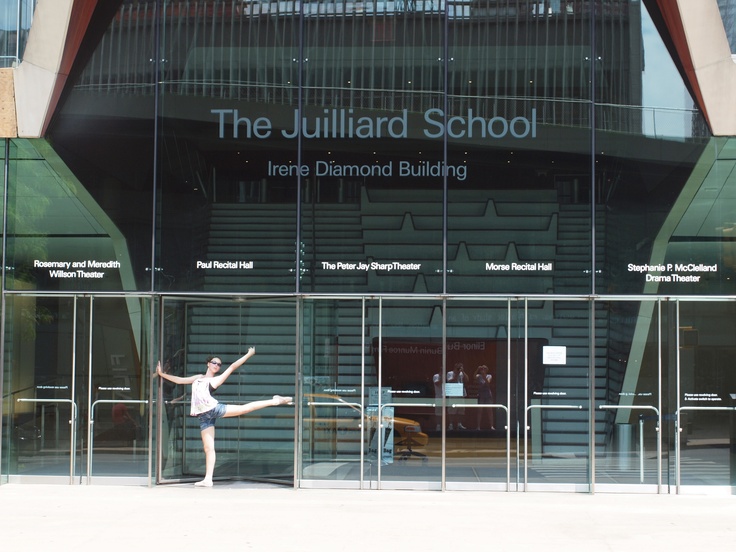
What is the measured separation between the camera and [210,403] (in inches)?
524

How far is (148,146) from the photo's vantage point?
43.7 ft

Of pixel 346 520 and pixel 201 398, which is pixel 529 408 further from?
pixel 201 398

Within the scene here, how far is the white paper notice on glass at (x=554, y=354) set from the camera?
13117 millimetres

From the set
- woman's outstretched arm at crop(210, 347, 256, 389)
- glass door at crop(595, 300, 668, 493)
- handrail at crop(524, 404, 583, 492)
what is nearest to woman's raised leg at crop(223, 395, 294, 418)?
woman's outstretched arm at crop(210, 347, 256, 389)

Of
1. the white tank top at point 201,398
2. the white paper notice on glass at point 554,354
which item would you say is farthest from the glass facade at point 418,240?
the white tank top at point 201,398

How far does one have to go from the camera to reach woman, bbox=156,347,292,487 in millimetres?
13258

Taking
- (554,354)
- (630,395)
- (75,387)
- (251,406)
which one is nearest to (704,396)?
(630,395)

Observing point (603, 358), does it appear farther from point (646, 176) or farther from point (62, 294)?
point (62, 294)

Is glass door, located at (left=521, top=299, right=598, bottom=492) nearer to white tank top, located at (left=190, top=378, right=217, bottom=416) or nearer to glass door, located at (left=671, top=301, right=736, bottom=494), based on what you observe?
glass door, located at (left=671, top=301, right=736, bottom=494)

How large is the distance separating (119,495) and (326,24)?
6.77 m

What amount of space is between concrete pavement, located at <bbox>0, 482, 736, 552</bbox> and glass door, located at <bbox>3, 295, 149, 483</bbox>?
0.40 m

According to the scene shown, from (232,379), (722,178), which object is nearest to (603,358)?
(722,178)

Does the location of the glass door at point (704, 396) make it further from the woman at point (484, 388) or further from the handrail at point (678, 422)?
the woman at point (484, 388)

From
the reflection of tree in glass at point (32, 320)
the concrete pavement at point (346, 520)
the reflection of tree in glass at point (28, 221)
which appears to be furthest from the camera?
the reflection of tree in glass at point (32, 320)
